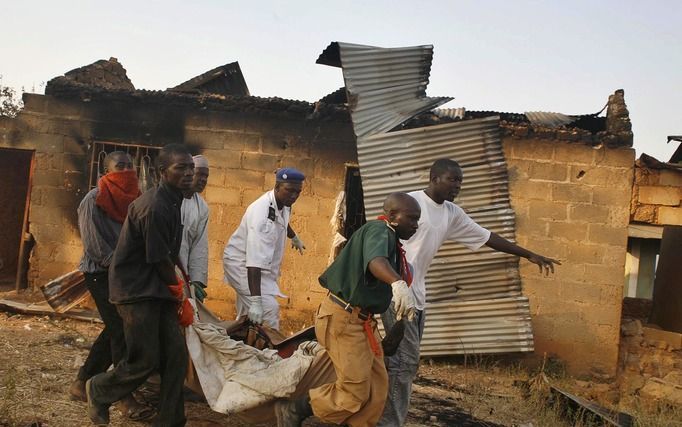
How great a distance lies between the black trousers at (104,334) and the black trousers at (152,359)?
46 cm

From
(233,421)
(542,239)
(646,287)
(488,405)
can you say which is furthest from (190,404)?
(646,287)

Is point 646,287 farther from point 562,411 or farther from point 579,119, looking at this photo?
point 562,411

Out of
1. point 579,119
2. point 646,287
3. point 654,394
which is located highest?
point 579,119

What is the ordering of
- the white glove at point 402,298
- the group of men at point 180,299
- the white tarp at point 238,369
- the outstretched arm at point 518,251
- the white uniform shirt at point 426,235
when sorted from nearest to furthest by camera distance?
the white glove at point 402,298 → the group of men at point 180,299 → the white tarp at point 238,369 → the white uniform shirt at point 426,235 → the outstretched arm at point 518,251

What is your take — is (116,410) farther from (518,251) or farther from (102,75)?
(102,75)

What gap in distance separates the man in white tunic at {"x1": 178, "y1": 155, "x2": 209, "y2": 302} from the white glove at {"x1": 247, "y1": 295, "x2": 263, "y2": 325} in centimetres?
50

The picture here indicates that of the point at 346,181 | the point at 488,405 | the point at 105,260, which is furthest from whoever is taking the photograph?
the point at 346,181

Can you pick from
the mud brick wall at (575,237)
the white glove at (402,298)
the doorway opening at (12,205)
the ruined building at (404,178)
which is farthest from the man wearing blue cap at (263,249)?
the doorway opening at (12,205)

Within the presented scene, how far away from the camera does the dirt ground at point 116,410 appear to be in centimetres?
454

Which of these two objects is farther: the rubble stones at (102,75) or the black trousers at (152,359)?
the rubble stones at (102,75)

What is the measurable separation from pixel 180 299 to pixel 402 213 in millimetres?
1324

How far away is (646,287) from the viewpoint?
462 inches

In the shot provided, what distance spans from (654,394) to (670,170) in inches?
96.9

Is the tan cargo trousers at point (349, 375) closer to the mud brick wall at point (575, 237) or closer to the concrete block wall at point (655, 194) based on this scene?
the mud brick wall at point (575, 237)
